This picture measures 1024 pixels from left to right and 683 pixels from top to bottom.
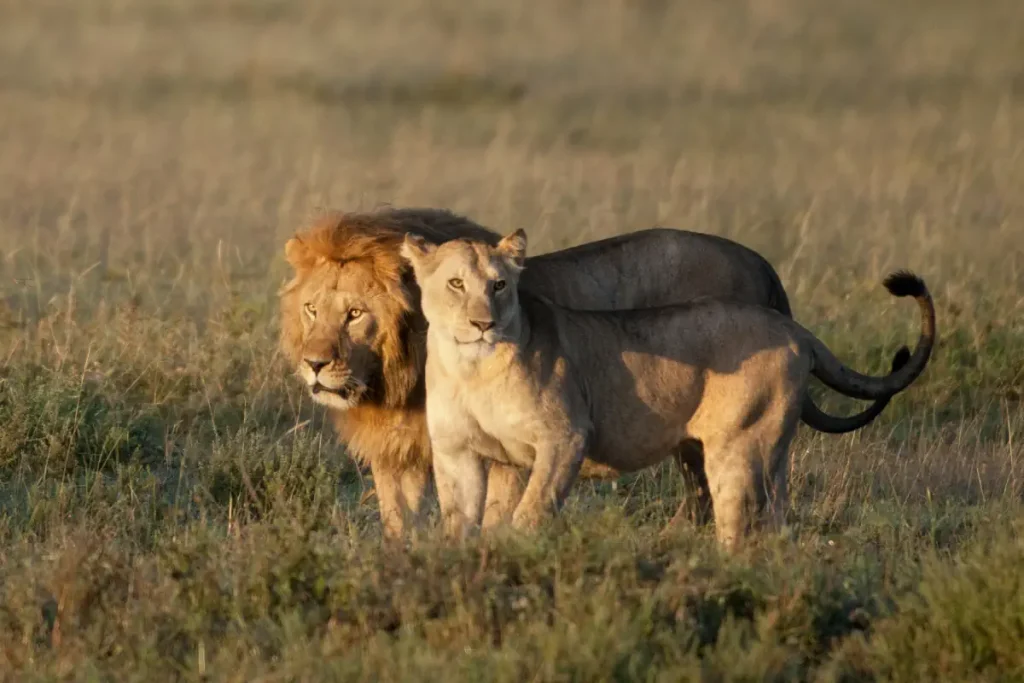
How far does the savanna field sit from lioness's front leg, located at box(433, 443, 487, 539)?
307 millimetres

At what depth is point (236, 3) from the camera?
37.9 meters

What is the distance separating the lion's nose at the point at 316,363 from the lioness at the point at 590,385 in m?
0.35

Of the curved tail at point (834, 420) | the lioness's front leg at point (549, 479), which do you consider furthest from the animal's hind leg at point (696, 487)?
the lioness's front leg at point (549, 479)

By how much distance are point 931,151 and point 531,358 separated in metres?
14.2

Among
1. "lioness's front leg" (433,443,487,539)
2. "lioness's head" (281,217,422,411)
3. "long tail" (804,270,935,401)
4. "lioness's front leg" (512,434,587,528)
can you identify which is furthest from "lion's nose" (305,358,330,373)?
"long tail" (804,270,935,401)

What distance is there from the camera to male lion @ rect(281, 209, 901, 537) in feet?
20.5

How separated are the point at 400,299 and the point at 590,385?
68cm

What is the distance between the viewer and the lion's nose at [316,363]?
6.10 metres

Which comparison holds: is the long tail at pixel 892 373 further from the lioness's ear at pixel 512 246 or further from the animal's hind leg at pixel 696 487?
the lioness's ear at pixel 512 246

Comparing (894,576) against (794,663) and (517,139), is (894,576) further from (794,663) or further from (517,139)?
(517,139)

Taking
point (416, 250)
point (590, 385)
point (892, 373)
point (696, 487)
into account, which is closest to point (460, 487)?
point (590, 385)

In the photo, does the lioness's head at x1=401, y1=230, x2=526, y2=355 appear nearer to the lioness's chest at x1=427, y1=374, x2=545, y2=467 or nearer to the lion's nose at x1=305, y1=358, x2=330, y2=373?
the lioness's chest at x1=427, y1=374, x2=545, y2=467

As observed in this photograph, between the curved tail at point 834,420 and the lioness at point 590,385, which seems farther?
the curved tail at point 834,420

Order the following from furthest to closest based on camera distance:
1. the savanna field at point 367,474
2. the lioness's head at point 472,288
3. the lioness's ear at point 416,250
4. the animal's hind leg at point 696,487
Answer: the animal's hind leg at point 696,487, the lioness's ear at point 416,250, the lioness's head at point 472,288, the savanna field at point 367,474
